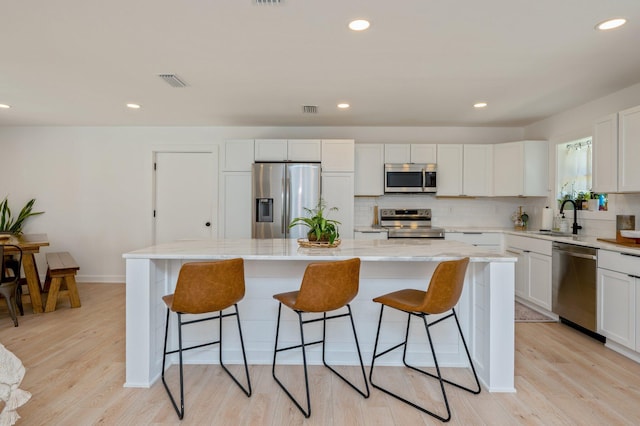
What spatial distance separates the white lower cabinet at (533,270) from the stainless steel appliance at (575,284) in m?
0.10

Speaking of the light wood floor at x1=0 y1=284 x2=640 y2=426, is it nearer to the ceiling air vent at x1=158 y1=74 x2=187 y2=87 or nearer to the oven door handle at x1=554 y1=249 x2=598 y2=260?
the oven door handle at x1=554 y1=249 x2=598 y2=260

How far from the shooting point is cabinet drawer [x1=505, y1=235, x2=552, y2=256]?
379 centimetres

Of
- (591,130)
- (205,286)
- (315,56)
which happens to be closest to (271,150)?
(315,56)

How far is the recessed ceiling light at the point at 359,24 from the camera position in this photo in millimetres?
2298

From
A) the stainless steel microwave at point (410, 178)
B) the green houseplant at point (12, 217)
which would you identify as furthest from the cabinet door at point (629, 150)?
the green houseplant at point (12, 217)

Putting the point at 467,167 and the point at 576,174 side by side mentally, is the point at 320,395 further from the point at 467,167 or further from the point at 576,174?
the point at 576,174

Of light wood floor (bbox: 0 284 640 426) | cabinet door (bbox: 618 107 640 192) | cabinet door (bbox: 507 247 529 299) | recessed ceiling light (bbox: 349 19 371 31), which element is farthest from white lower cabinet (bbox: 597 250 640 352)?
recessed ceiling light (bbox: 349 19 371 31)

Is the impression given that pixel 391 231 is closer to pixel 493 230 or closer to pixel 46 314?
pixel 493 230

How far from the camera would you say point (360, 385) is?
2.38 m

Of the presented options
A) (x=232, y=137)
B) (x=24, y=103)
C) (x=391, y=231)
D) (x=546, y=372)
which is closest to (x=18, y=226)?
(x=24, y=103)

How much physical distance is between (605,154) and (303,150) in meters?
3.25

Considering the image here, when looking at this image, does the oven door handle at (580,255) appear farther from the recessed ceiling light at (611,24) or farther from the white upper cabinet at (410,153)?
the white upper cabinet at (410,153)

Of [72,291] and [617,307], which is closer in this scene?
[617,307]

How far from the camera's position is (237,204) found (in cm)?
490
